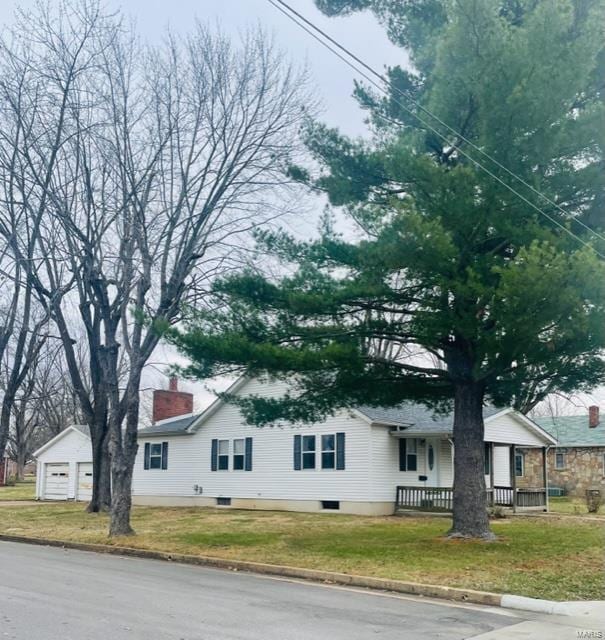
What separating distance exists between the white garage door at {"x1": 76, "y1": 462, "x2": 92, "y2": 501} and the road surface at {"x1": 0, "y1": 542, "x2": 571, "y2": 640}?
1006 inches

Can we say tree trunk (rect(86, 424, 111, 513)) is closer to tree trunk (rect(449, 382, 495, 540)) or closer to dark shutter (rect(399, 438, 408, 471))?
dark shutter (rect(399, 438, 408, 471))

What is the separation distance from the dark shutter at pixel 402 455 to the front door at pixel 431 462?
0.92 meters

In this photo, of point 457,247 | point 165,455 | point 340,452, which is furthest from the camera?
point 165,455

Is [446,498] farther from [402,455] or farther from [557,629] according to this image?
[557,629]

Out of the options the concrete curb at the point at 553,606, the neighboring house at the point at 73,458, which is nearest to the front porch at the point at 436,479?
the neighboring house at the point at 73,458

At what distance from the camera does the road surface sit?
26.3 feet

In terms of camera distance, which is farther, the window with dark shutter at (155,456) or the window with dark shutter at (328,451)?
the window with dark shutter at (155,456)

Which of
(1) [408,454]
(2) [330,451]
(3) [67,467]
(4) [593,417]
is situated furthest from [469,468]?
(4) [593,417]

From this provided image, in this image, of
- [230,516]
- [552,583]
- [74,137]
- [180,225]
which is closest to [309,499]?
[230,516]

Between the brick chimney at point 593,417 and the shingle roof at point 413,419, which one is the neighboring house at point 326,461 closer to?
the shingle roof at point 413,419

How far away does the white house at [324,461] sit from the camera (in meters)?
26.7

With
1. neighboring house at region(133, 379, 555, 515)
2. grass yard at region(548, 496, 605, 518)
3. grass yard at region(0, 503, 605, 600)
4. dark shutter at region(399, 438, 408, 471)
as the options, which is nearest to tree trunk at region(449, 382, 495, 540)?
grass yard at region(0, 503, 605, 600)

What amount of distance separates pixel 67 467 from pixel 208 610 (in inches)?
1248

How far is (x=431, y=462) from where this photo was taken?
2808 cm
